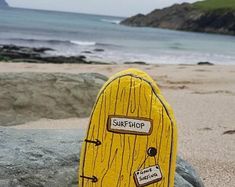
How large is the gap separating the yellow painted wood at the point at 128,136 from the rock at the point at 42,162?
0.70 m

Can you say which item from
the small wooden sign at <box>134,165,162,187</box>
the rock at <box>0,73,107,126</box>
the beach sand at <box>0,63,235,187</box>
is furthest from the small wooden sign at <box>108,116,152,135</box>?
the rock at <box>0,73,107,126</box>

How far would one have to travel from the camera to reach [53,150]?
11.0 ft

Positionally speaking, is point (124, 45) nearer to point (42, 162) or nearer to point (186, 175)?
point (186, 175)

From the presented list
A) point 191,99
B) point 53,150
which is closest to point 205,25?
point 191,99

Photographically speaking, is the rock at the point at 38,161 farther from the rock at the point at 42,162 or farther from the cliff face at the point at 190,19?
the cliff face at the point at 190,19

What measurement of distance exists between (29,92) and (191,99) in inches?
138

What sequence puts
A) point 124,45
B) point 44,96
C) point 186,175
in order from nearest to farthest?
point 186,175 < point 44,96 < point 124,45

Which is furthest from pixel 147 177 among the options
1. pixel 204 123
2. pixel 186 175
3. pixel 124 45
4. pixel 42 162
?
pixel 124 45

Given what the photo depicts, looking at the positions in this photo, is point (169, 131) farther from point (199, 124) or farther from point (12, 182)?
point (199, 124)

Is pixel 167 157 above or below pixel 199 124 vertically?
above

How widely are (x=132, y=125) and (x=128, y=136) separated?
55 mm

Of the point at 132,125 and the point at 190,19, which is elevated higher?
the point at 132,125

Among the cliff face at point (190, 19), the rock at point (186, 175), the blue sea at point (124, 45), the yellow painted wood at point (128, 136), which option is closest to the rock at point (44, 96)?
the rock at point (186, 175)

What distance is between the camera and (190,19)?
93.0m
